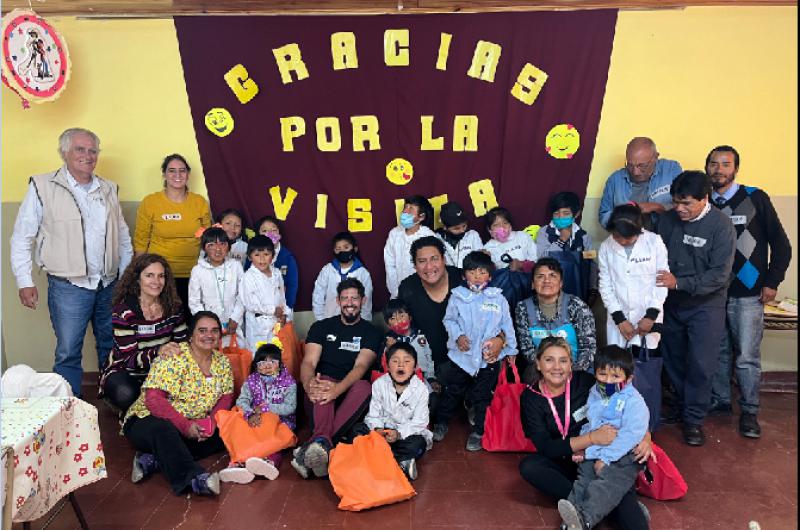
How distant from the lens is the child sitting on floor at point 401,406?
3.30 metres

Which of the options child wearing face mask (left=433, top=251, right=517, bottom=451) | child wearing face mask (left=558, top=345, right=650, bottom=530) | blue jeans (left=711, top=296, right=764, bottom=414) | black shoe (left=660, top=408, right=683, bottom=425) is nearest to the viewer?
child wearing face mask (left=558, top=345, right=650, bottom=530)

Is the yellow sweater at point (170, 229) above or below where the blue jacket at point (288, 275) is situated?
above

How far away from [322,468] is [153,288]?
4.76ft

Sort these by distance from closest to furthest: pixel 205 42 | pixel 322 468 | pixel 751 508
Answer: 1. pixel 751 508
2. pixel 322 468
3. pixel 205 42

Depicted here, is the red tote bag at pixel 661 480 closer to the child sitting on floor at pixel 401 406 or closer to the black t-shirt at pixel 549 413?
the black t-shirt at pixel 549 413

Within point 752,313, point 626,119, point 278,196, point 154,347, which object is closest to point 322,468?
→ point 154,347

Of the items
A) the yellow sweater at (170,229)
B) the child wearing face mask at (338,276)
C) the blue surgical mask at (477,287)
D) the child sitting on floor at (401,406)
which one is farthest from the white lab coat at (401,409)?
the yellow sweater at (170,229)

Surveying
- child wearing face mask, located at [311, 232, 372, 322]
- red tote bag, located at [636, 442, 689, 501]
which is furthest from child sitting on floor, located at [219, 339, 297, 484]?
red tote bag, located at [636, 442, 689, 501]

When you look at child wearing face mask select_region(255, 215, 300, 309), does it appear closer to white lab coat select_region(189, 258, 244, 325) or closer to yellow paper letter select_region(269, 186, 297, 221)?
yellow paper letter select_region(269, 186, 297, 221)

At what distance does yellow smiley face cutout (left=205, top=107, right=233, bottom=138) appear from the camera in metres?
4.36

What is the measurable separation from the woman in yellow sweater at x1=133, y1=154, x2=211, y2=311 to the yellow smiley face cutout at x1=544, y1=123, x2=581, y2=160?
2.43m

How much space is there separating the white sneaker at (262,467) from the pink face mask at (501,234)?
2.00 metres

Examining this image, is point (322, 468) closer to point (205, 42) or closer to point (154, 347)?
point (154, 347)

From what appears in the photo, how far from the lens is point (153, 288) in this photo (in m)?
3.67
